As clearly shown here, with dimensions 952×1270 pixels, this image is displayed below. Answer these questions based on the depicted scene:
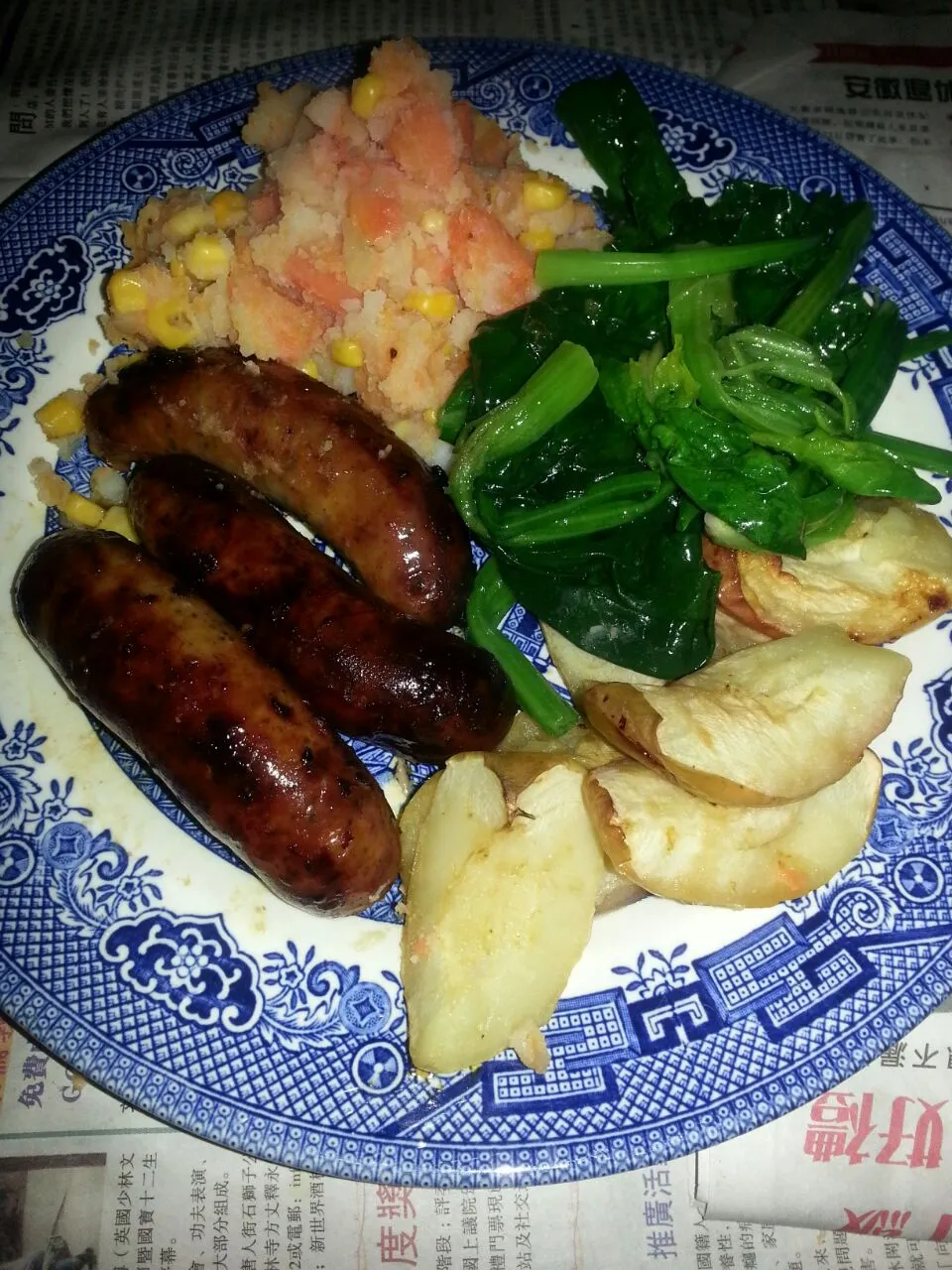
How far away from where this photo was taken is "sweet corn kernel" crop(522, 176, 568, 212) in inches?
111

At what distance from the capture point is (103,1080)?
213 cm

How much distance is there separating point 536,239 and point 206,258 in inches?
39.9

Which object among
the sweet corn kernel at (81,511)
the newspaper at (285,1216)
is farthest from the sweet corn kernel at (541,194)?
the newspaper at (285,1216)

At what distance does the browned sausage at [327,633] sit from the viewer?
7.75 feet

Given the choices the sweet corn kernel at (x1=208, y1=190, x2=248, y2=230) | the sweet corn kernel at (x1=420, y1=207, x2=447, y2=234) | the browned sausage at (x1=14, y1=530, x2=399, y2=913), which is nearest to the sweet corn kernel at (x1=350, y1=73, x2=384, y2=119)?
the sweet corn kernel at (x1=420, y1=207, x2=447, y2=234)

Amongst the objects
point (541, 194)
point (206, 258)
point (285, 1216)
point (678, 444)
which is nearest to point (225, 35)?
point (206, 258)

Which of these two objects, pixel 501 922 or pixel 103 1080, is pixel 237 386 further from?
pixel 103 1080

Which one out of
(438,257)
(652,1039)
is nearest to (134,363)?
(438,257)

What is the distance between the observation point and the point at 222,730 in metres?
2.13

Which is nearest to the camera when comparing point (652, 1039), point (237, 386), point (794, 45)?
point (652, 1039)

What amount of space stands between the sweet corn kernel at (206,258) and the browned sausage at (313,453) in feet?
0.85

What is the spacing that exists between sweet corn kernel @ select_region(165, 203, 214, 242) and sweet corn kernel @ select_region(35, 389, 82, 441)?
0.62 metres

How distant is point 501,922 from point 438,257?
1.89 meters

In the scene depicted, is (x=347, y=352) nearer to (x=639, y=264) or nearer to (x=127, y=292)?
(x=127, y=292)
